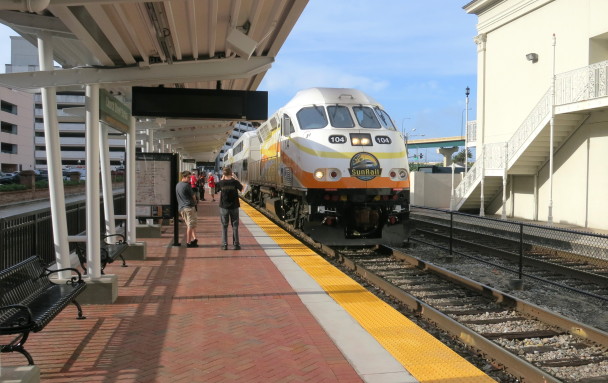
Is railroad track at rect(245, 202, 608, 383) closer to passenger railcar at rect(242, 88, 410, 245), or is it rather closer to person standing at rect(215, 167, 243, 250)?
passenger railcar at rect(242, 88, 410, 245)

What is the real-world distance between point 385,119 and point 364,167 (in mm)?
1724

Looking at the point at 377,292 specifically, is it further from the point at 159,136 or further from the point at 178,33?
the point at 159,136

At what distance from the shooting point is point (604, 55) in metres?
18.7

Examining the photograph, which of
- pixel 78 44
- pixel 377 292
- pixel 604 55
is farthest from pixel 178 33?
pixel 604 55

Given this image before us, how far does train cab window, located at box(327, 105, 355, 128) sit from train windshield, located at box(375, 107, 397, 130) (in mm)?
742

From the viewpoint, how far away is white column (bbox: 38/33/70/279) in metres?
5.79

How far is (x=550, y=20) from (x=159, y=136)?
16.4m

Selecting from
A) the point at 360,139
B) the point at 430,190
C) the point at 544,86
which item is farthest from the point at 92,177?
the point at 430,190

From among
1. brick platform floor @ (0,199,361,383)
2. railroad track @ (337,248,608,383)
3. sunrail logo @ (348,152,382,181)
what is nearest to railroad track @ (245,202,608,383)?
railroad track @ (337,248,608,383)

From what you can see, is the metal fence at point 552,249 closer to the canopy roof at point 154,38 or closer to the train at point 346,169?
the train at point 346,169

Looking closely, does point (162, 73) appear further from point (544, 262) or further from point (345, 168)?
point (544, 262)

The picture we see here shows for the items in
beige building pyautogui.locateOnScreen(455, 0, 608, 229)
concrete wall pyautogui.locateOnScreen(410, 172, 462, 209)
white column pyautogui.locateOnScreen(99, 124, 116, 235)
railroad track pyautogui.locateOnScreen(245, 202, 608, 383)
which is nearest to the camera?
railroad track pyautogui.locateOnScreen(245, 202, 608, 383)

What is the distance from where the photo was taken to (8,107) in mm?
74375

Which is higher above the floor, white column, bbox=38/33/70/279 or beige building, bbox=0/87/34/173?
beige building, bbox=0/87/34/173
